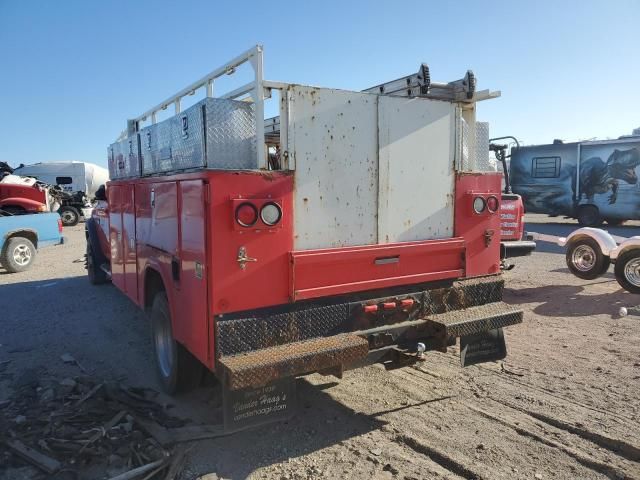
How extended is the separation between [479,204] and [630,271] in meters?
4.32

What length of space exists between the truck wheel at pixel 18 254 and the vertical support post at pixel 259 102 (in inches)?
417

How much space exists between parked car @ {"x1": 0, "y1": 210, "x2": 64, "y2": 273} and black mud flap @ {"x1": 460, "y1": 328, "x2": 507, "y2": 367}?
11.0m

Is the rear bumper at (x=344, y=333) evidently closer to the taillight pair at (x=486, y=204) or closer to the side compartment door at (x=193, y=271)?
the side compartment door at (x=193, y=271)

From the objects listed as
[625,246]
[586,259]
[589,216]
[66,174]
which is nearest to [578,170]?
[589,216]

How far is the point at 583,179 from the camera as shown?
61.1 feet

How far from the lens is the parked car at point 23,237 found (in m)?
11.6

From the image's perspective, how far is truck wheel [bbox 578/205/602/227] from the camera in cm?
1866

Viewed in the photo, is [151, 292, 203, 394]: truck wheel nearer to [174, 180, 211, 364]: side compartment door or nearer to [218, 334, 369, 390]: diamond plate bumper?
[174, 180, 211, 364]: side compartment door

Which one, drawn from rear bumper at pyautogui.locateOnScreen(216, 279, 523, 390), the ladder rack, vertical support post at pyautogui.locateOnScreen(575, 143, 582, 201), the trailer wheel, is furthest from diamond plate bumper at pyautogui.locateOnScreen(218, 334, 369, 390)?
the trailer wheel

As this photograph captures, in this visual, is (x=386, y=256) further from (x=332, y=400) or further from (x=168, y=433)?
(x=168, y=433)

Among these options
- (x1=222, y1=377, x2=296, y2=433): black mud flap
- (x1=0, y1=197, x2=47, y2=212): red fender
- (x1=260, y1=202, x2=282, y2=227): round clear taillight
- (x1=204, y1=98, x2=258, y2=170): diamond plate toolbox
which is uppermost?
(x1=204, y1=98, x2=258, y2=170): diamond plate toolbox

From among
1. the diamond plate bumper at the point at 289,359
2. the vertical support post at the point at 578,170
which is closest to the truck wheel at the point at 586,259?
the diamond plate bumper at the point at 289,359

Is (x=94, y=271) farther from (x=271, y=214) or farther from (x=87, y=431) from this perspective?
(x=271, y=214)

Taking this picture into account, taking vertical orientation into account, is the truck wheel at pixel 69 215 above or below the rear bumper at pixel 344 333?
above
